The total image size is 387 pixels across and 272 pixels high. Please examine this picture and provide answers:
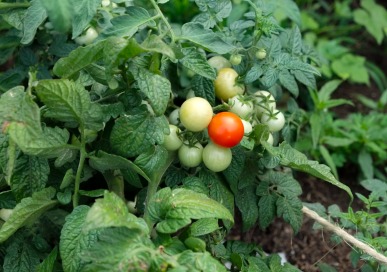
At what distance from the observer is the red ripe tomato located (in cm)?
126

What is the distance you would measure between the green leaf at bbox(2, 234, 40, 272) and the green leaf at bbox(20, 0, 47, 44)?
0.45 metres

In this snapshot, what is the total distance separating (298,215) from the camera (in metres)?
1.46

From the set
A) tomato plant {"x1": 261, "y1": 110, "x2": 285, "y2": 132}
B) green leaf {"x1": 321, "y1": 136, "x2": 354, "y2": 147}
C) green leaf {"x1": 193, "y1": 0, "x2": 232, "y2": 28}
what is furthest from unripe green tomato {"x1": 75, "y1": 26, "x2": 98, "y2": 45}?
green leaf {"x1": 321, "y1": 136, "x2": 354, "y2": 147}

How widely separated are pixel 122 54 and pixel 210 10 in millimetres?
362

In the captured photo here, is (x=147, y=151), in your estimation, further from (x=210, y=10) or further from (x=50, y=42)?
(x=50, y=42)

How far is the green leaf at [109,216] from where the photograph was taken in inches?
39.4

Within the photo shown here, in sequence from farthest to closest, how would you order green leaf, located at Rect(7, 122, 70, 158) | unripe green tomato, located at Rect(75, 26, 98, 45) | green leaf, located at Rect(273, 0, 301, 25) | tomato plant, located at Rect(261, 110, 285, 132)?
green leaf, located at Rect(273, 0, 301, 25) → unripe green tomato, located at Rect(75, 26, 98, 45) → tomato plant, located at Rect(261, 110, 285, 132) → green leaf, located at Rect(7, 122, 70, 158)

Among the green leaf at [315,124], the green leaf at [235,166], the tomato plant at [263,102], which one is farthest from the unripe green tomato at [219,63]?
the green leaf at [315,124]

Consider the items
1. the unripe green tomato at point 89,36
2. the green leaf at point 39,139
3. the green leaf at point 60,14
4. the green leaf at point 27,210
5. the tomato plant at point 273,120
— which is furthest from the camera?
the unripe green tomato at point 89,36

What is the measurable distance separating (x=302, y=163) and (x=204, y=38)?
1.14ft

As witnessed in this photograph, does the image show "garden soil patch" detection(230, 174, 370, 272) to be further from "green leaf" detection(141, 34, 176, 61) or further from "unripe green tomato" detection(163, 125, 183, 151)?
"green leaf" detection(141, 34, 176, 61)

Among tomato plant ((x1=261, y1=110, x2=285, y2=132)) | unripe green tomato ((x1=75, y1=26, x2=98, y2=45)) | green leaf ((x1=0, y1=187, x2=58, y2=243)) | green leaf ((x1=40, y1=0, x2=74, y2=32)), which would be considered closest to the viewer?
green leaf ((x1=40, y1=0, x2=74, y2=32))

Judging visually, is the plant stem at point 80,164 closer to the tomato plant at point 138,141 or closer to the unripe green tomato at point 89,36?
the tomato plant at point 138,141

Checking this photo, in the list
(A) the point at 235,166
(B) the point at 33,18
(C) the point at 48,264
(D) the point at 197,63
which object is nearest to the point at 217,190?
(A) the point at 235,166
